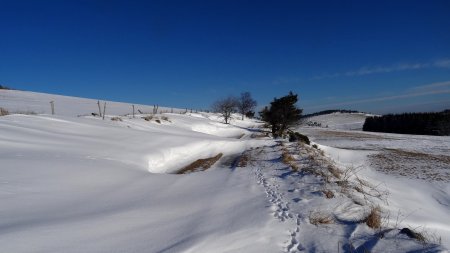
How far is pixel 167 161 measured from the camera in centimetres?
1711

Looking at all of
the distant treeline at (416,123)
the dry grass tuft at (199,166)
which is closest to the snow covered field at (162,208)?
the dry grass tuft at (199,166)

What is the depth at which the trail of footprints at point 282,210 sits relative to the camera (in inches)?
222

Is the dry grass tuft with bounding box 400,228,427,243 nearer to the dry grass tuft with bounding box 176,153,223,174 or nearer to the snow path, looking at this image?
the snow path

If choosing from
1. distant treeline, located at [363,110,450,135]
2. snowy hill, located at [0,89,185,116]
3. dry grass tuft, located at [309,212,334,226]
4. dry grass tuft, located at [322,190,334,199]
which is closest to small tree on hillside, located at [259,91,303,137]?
snowy hill, located at [0,89,185,116]

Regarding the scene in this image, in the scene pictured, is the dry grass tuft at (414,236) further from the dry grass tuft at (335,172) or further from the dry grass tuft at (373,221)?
the dry grass tuft at (335,172)

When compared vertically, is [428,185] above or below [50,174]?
below

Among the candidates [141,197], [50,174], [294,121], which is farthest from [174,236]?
[294,121]

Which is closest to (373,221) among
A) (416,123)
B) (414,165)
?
(414,165)

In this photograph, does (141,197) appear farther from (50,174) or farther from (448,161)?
(448,161)

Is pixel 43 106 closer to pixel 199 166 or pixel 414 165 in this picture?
pixel 199 166

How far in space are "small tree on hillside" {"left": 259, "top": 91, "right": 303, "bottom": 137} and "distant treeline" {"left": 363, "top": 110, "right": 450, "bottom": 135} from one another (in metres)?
54.9

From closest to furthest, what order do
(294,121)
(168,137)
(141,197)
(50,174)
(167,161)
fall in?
(141,197) → (50,174) → (167,161) → (168,137) → (294,121)

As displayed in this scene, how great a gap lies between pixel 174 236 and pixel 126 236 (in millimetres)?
798

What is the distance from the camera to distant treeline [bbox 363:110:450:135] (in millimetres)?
80406
